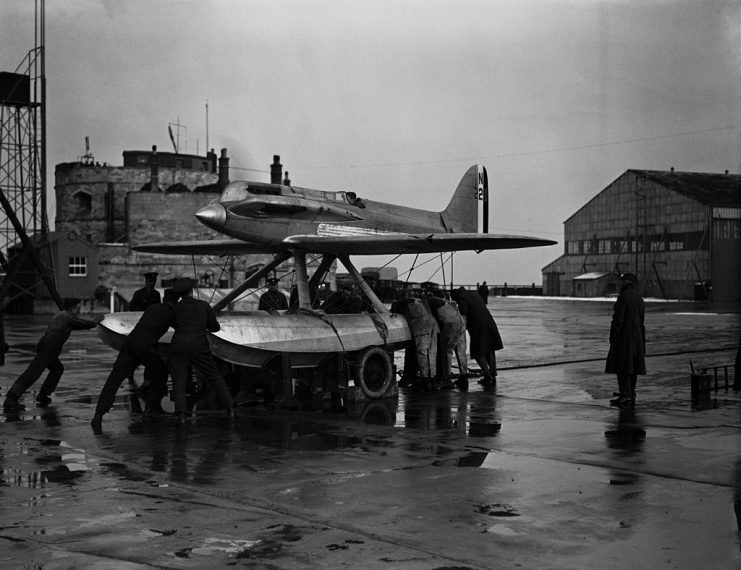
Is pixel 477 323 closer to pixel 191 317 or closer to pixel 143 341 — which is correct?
pixel 191 317

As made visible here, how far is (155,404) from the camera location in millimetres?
12023

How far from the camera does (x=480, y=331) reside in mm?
15391

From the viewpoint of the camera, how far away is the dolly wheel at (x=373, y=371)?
13.6m

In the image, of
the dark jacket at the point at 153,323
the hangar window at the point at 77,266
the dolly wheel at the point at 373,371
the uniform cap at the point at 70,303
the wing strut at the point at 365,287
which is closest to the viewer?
the dark jacket at the point at 153,323

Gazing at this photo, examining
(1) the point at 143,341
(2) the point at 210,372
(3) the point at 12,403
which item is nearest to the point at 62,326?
(3) the point at 12,403

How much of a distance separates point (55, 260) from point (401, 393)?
41527 mm

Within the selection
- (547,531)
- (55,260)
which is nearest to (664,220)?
(55,260)

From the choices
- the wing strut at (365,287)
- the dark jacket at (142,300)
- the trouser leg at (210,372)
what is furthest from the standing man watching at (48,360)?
the wing strut at (365,287)

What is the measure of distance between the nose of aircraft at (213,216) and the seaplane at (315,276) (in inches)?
0.6

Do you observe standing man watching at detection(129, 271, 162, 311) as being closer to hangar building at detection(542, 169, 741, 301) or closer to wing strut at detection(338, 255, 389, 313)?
wing strut at detection(338, 255, 389, 313)

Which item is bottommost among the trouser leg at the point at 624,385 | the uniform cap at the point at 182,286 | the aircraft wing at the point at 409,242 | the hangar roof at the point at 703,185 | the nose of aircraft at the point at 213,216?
the trouser leg at the point at 624,385

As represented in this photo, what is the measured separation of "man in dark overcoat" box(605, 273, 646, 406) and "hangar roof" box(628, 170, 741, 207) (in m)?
60.2

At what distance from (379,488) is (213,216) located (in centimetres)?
728

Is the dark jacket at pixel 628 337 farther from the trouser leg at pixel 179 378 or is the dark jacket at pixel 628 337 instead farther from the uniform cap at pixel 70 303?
the uniform cap at pixel 70 303
